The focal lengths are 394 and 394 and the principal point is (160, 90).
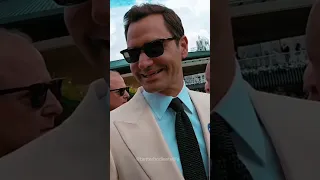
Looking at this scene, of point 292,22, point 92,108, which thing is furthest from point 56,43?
point 292,22

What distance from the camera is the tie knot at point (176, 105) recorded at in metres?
2.58

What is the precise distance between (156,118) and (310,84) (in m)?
1.04

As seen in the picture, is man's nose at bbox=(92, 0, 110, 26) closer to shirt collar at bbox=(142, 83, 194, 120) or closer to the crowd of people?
the crowd of people

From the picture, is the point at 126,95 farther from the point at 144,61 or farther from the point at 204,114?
the point at 204,114

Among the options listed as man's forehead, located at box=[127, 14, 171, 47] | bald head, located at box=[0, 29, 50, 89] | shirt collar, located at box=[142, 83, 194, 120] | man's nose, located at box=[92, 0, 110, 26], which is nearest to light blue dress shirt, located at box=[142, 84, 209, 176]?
shirt collar, located at box=[142, 83, 194, 120]

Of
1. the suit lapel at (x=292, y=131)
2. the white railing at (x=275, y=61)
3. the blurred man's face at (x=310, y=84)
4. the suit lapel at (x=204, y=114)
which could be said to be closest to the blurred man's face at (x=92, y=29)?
the suit lapel at (x=204, y=114)

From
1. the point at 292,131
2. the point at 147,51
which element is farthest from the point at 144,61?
the point at 292,131

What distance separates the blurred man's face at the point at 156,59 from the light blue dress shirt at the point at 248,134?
35cm

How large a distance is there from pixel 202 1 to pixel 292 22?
61 centimetres

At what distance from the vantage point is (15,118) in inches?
103

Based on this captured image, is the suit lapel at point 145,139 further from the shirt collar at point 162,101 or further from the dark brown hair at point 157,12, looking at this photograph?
the dark brown hair at point 157,12

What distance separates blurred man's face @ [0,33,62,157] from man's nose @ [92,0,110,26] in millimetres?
470

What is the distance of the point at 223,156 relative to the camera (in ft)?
8.26

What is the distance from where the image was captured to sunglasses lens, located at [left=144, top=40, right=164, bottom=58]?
2.51 metres
